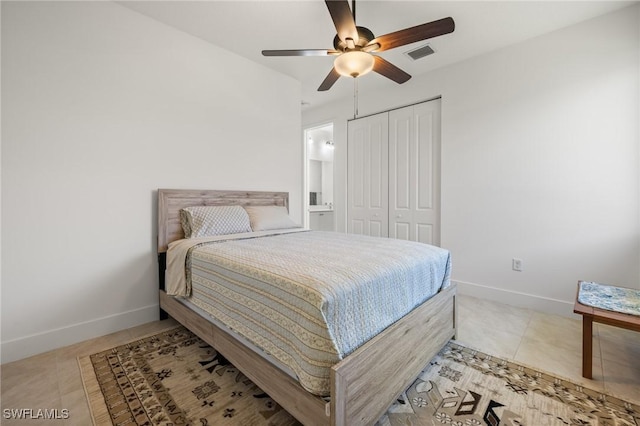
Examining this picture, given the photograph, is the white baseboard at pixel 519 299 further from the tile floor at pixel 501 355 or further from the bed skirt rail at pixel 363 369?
the bed skirt rail at pixel 363 369

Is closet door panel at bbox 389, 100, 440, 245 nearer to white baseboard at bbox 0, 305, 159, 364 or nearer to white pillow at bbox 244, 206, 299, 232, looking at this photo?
white pillow at bbox 244, 206, 299, 232

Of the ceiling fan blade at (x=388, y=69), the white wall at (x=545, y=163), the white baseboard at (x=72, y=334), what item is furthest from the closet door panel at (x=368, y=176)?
the white baseboard at (x=72, y=334)

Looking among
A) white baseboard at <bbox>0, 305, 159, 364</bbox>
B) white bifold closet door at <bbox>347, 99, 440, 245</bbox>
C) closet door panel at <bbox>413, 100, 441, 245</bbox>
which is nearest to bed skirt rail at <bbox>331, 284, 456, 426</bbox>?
closet door panel at <bbox>413, 100, 441, 245</bbox>

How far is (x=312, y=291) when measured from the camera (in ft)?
3.52

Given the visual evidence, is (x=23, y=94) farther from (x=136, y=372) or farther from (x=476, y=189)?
(x=476, y=189)

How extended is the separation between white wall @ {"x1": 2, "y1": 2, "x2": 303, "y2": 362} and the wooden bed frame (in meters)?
0.68

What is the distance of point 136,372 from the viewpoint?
5.45 feet

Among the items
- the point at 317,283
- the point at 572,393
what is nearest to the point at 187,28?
the point at 317,283

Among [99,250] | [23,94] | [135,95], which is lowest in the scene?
[99,250]

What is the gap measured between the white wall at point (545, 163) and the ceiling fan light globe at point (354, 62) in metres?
1.75

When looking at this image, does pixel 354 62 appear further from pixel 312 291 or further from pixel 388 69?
pixel 312 291

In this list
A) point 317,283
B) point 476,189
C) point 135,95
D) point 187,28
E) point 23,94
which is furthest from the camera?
point 476,189

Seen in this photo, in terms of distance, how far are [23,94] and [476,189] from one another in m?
3.96

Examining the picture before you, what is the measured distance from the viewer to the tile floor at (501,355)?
146cm
